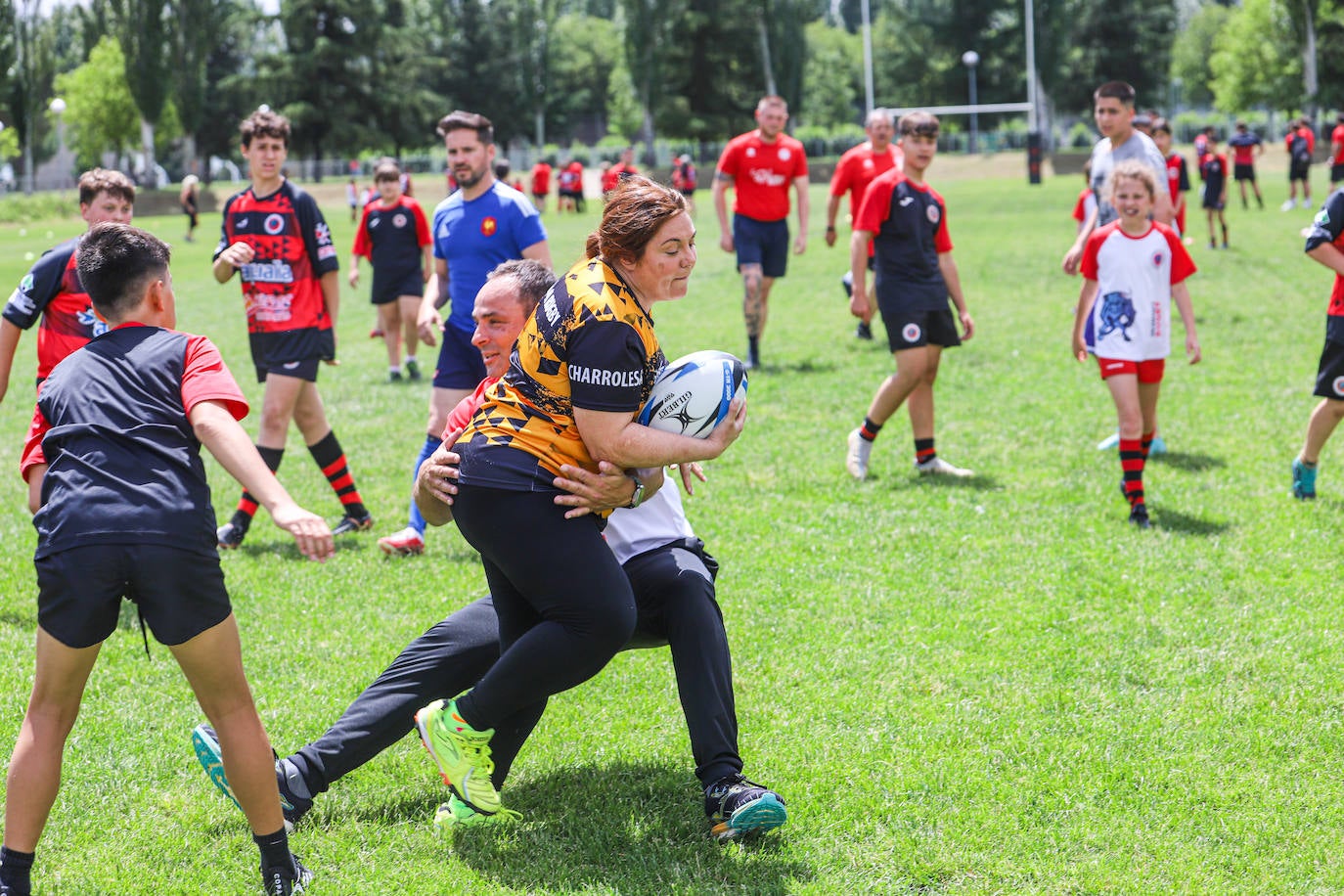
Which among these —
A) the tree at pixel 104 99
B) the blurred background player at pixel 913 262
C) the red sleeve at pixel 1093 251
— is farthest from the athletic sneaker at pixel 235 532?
the tree at pixel 104 99

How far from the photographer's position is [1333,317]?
714 cm

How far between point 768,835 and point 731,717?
0.37 m

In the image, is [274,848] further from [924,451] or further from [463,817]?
[924,451]

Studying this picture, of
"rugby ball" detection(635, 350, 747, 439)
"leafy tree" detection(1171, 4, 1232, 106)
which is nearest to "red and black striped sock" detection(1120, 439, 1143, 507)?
"rugby ball" detection(635, 350, 747, 439)

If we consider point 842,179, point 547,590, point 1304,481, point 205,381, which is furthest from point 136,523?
point 842,179

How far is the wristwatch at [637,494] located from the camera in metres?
3.73

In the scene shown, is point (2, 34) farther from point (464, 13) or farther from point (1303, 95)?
point (1303, 95)

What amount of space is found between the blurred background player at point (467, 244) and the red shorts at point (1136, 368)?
10.4 feet

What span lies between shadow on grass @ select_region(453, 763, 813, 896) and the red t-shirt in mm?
8252

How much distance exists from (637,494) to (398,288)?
30.7 ft

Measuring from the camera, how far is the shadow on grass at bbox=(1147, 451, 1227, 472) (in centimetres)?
820

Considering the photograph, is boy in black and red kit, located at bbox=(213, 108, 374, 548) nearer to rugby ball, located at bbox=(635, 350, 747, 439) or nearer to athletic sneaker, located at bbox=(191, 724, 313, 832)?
athletic sneaker, located at bbox=(191, 724, 313, 832)

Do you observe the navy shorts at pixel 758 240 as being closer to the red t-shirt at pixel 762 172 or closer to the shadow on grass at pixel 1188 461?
the red t-shirt at pixel 762 172

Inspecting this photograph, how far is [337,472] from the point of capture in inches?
295
